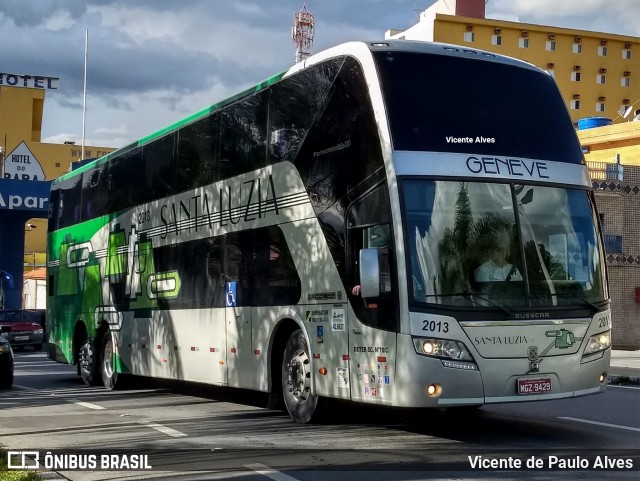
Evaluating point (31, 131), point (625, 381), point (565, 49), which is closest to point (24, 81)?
point (31, 131)

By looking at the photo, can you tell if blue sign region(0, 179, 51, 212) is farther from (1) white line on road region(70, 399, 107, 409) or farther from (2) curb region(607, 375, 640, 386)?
(2) curb region(607, 375, 640, 386)

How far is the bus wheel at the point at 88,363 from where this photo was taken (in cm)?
1981

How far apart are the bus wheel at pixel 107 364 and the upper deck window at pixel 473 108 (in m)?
10.0

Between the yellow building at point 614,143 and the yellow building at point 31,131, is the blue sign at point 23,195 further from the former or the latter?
the yellow building at point 31,131

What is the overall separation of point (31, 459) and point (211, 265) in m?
5.52

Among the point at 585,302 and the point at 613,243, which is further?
the point at 613,243

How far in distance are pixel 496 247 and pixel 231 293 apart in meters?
4.68

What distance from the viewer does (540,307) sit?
10.4 m

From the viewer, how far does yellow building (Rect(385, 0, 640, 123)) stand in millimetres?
82500

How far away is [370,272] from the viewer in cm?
1020

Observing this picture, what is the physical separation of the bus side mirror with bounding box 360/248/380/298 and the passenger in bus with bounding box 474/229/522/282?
3.41 feet

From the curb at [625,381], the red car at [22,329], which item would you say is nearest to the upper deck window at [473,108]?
the curb at [625,381]

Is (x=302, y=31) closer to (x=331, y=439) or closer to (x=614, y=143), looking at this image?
(x=614, y=143)

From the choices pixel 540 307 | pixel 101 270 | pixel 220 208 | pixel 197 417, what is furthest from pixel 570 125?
pixel 101 270
